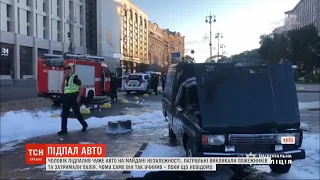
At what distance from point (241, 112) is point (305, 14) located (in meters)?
1.66

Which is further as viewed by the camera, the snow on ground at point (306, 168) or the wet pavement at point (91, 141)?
the snow on ground at point (306, 168)

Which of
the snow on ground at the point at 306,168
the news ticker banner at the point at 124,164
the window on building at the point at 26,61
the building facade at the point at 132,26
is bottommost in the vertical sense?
the snow on ground at the point at 306,168

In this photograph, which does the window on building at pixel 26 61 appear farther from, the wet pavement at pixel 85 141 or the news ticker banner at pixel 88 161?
the news ticker banner at pixel 88 161

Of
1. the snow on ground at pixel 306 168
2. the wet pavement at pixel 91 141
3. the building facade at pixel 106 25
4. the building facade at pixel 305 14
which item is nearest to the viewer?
the building facade at pixel 305 14

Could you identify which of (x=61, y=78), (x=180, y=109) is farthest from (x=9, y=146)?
(x=61, y=78)

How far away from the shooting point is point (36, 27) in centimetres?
373

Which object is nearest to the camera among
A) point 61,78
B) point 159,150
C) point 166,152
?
point 166,152

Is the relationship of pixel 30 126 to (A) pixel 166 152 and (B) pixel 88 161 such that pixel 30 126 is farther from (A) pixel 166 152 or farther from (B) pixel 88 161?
(B) pixel 88 161

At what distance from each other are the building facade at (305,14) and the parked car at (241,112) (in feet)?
4.18

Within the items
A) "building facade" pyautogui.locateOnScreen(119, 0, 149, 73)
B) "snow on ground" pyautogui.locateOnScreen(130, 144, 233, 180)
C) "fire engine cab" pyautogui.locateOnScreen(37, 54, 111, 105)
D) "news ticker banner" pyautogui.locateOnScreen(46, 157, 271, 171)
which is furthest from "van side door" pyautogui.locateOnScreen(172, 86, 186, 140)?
"fire engine cab" pyautogui.locateOnScreen(37, 54, 111, 105)

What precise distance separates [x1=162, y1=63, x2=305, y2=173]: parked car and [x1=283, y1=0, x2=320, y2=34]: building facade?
1274mm

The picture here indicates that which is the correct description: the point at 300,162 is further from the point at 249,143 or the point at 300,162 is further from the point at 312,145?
the point at 249,143

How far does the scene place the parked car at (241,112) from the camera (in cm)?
397

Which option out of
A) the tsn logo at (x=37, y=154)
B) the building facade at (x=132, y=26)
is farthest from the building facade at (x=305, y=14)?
the tsn logo at (x=37, y=154)
